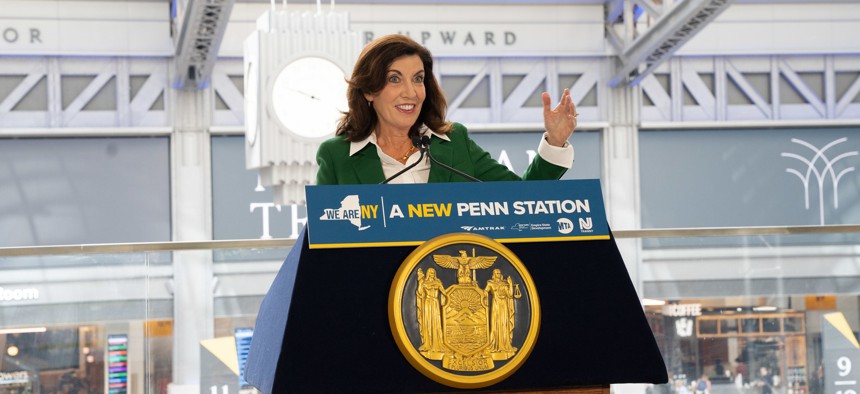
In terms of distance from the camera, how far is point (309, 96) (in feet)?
26.7

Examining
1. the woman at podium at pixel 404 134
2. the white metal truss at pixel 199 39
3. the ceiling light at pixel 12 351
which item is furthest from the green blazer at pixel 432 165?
the white metal truss at pixel 199 39

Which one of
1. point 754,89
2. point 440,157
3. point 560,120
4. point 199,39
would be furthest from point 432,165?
point 754,89

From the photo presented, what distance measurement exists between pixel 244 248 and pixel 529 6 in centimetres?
834

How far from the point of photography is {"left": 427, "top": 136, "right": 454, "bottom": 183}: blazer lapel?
1.53 m

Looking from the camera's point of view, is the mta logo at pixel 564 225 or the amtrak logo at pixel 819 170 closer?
the mta logo at pixel 564 225

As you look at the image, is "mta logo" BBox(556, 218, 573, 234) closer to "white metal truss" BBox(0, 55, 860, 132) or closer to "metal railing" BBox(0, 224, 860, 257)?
"metal railing" BBox(0, 224, 860, 257)

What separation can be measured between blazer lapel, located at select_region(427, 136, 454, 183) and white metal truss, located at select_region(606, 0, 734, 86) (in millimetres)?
8351

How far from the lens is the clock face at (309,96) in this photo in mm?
8039

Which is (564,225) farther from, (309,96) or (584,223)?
(309,96)

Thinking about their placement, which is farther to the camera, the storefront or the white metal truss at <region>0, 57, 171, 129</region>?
the white metal truss at <region>0, 57, 171, 129</region>

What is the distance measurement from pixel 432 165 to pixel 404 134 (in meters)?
0.09

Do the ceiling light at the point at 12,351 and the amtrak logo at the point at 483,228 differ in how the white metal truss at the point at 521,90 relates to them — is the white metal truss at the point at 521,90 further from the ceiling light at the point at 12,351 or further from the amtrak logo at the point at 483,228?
the amtrak logo at the point at 483,228

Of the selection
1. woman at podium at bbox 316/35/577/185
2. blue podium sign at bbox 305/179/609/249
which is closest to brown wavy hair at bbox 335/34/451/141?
woman at podium at bbox 316/35/577/185

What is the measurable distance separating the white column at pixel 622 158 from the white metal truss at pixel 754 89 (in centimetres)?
19
